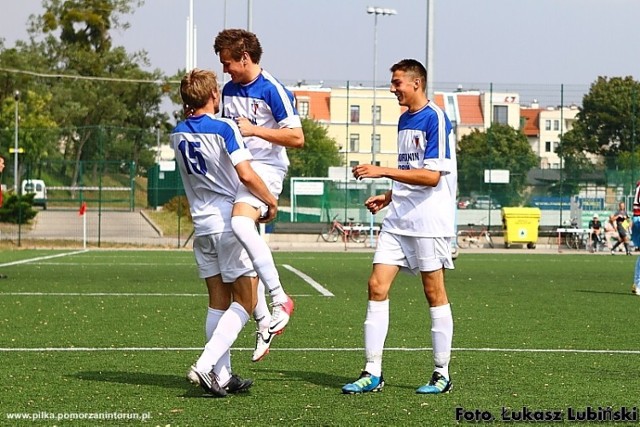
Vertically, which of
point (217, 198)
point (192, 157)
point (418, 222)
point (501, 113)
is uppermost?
point (501, 113)

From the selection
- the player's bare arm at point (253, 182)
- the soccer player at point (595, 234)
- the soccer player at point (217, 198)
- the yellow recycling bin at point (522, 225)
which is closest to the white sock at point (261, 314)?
the soccer player at point (217, 198)

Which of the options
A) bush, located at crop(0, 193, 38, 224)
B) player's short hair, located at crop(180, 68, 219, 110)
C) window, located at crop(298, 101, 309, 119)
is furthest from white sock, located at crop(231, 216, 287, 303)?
window, located at crop(298, 101, 309, 119)

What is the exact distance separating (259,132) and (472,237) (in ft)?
117

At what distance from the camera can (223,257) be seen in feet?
26.6

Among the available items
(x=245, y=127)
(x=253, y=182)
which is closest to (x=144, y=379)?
(x=253, y=182)

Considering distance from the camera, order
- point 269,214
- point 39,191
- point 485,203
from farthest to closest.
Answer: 1. point 39,191
2. point 485,203
3. point 269,214

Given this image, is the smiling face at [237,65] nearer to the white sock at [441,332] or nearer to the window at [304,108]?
the white sock at [441,332]

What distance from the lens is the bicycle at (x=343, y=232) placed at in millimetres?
42625

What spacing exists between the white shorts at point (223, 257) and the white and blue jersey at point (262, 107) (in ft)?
2.08

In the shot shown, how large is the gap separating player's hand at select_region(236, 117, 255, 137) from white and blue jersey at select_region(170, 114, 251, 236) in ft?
0.20

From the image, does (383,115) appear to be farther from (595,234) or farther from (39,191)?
(595,234)

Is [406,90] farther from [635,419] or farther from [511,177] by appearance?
[511,177]

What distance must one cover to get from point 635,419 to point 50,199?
45801mm

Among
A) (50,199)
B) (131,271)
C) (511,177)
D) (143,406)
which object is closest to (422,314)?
(143,406)
